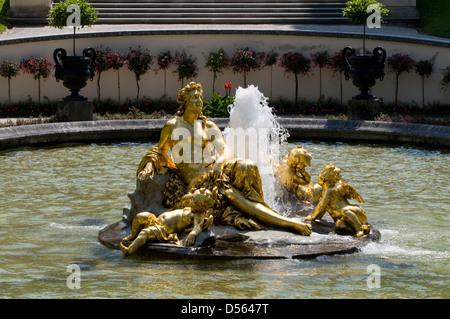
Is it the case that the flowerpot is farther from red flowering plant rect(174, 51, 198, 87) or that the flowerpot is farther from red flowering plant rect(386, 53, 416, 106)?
red flowering plant rect(174, 51, 198, 87)

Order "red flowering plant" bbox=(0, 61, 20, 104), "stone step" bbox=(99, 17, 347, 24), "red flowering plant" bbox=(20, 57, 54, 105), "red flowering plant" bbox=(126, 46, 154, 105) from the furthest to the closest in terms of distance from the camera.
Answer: "stone step" bbox=(99, 17, 347, 24) → "red flowering plant" bbox=(126, 46, 154, 105) → "red flowering plant" bbox=(20, 57, 54, 105) → "red flowering plant" bbox=(0, 61, 20, 104)

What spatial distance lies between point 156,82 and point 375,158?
859 centimetres

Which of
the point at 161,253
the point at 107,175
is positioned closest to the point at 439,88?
the point at 107,175

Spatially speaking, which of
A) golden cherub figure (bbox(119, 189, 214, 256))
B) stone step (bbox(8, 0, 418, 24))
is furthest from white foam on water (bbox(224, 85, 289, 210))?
stone step (bbox(8, 0, 418, 24))

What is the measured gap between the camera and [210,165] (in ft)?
29.7

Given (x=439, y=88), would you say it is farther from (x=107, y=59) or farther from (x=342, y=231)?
(x=342, y=231)

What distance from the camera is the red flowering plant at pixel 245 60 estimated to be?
69.7 ft

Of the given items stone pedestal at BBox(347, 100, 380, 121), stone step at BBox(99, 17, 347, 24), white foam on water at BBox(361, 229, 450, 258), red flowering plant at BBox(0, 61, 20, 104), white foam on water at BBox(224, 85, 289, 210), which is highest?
stone step at BBox(99, 17, 347, 24)

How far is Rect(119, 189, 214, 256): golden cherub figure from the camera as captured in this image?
826 cm

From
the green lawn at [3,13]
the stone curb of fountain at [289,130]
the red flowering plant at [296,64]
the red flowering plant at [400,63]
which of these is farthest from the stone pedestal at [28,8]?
the stone curb of fountain at [289,130]

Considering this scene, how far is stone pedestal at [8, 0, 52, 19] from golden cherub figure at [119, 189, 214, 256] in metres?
21.3

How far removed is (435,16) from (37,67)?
43.2 feet

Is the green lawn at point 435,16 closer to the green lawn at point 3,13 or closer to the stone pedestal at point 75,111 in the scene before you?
the stone pedestal at point 75,111
